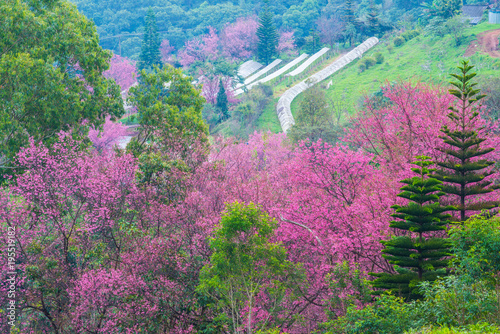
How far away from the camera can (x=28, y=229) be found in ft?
50.9

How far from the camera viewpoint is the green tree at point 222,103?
50156 millimetres

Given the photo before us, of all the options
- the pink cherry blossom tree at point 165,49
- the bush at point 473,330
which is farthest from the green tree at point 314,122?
the pink cherry blossom tree at point 165,49

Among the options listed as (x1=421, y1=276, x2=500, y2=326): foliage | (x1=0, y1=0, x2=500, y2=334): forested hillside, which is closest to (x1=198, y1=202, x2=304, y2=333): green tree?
(x1=0, y1=0, x2=500, y2=334): forested hillside

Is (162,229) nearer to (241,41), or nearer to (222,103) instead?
(222,103)

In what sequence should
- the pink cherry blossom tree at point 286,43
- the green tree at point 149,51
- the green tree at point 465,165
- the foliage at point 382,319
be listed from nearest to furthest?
the foliage at point 382,319 → the green tree at point 465,165 → the green tree at point 149,51 → the pink cherry blossom tree at point 286,43

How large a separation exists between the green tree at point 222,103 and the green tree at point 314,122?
50.4 feet

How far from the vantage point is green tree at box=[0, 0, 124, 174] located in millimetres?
17047

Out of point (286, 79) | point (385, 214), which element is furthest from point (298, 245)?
point (286, 79)

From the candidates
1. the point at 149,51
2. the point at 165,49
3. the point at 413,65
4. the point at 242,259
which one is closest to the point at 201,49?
the point at 165,49

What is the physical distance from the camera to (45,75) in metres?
17.4

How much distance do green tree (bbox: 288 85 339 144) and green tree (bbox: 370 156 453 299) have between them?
2086 cm

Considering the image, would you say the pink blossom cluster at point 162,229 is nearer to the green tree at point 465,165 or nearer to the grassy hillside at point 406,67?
the green tree at point 465,165

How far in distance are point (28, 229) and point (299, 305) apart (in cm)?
1020

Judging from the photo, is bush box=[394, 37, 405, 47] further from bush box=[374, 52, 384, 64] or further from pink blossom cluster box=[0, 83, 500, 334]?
pink blossom cluster box=[0, 83, 500, 334]
